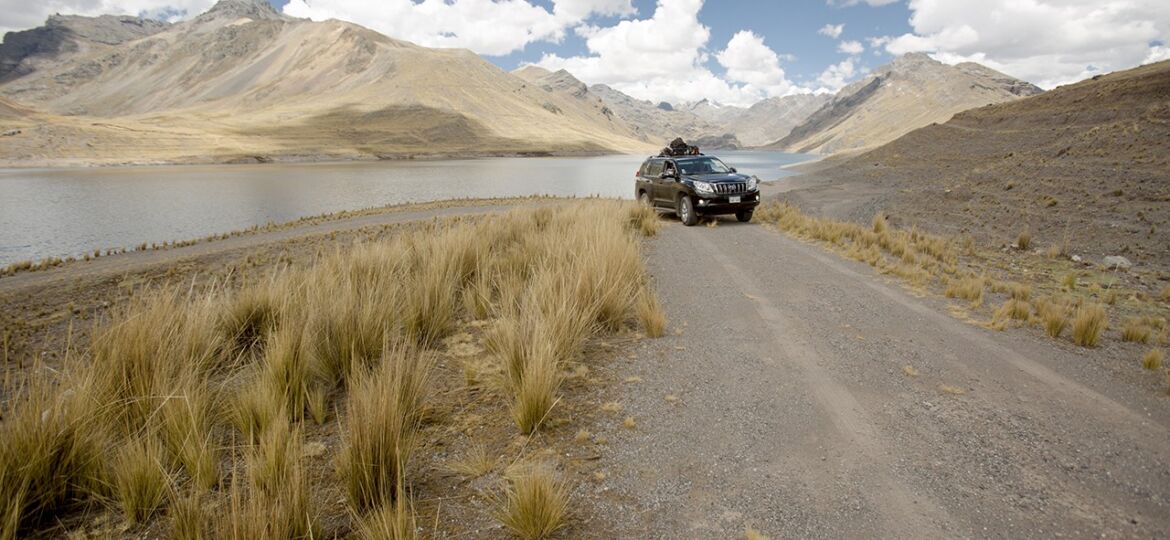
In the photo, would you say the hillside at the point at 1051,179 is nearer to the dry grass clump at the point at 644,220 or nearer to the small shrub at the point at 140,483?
the dry grass clump at the point at 644,220

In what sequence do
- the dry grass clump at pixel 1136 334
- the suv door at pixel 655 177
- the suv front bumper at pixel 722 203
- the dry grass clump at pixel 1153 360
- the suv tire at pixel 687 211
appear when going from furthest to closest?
the suv door at pixel 655 177 → the suv tire at pixel 687 211 → the suv front bumper at pixel 722 203 → the dry grass clump at pixel 1136 334 → the dry grass clump at pixel 1153 360

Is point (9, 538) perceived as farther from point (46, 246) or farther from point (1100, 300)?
point (46, 246)

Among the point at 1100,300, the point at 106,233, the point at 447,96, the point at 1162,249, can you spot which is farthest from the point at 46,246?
the point at 447,96

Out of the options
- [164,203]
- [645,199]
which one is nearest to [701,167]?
[645,199]

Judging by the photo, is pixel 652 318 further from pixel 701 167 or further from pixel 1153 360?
pixel 701 167

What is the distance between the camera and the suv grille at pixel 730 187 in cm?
1482

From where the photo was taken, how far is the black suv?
48.5 feet

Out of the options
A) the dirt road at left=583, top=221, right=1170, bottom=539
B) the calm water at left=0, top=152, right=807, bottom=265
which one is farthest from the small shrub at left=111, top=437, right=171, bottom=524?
the calm water at left=0, top=152, right=807, bottom=265

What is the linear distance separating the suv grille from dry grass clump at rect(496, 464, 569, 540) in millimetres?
13049

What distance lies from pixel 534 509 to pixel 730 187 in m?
13.4

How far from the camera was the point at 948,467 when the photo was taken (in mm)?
3266

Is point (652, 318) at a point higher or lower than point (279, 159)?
lower

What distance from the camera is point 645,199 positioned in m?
18.2

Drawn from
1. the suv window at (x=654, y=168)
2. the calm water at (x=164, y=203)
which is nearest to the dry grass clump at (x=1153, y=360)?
the suv window at (x=654, y=168)
